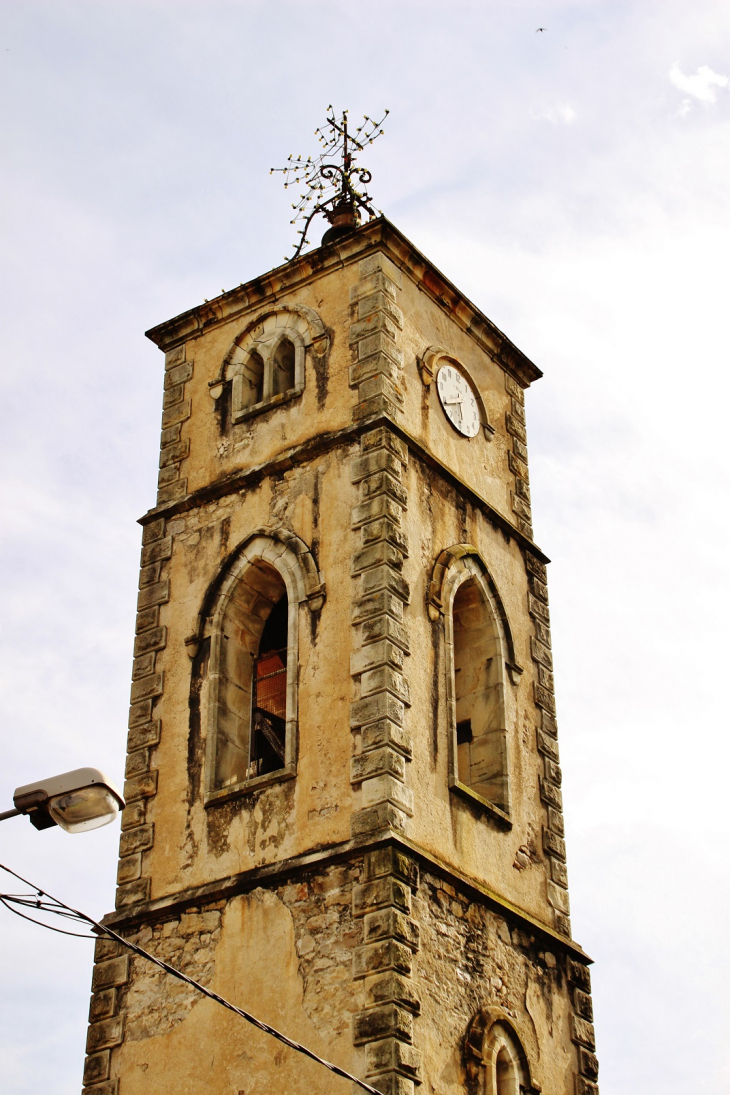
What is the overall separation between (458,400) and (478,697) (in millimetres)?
3288

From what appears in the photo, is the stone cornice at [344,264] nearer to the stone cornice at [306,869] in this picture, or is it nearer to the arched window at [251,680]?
the arched window at [251,680]

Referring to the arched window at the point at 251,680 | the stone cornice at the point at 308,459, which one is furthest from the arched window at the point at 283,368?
the arched window at the point at 251,680

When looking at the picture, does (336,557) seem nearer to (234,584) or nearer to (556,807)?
A: (234,584)

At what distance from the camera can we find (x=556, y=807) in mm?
16125

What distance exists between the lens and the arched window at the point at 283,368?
17.3m

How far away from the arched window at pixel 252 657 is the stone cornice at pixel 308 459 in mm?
742

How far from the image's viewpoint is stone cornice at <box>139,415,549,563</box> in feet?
52.4

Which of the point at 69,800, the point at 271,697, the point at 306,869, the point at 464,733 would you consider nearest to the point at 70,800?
the point at 69,800

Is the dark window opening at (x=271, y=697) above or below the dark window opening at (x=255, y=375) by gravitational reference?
below

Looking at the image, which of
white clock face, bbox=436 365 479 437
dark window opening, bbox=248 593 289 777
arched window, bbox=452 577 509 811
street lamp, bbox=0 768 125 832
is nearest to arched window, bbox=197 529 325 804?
dark window opening, bbox=248 593 289 777

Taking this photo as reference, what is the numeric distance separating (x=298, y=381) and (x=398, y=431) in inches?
58.9

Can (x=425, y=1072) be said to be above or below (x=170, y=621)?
below

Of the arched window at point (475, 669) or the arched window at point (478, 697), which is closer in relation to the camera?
the arched window at point (475, 669)

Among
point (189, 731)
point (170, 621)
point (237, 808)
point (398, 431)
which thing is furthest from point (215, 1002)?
point (398, 431)
